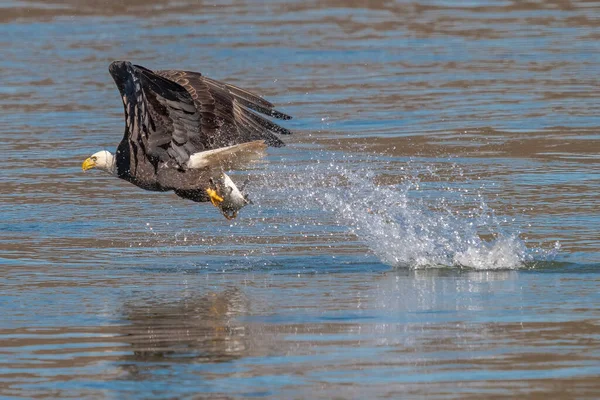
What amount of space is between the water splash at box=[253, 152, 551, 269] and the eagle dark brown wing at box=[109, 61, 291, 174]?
80 cm

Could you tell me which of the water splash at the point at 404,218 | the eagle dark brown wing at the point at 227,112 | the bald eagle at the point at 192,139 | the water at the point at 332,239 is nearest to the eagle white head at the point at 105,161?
the bald eagle at the point at 192,139

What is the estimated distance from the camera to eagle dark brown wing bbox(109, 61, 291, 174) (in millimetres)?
7073

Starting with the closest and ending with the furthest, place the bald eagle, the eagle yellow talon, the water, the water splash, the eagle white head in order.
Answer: the water
the water splash
the bald eagle
the eagle yellow talon
the eagle white head

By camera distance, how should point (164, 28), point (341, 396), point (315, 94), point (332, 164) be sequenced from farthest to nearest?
point (164, 28), point (315, 94), point (332, 164), point (341, 396)

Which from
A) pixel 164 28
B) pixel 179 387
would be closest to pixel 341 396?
pixel 179 387

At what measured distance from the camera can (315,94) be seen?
44.9ft

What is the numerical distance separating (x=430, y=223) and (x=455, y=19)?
38.1 feet

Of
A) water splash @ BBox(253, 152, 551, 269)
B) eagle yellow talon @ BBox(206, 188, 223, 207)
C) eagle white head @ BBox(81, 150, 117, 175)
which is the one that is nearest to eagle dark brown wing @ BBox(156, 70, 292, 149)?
eagle yellow talon @ BBox(206, 188, 223, 207)

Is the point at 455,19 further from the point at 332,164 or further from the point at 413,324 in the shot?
the point at 413,324

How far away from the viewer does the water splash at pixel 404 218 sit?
23.9 ft

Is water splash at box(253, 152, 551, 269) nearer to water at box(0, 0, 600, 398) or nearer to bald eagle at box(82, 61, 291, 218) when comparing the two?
water at box(0, 0, 600, 398)

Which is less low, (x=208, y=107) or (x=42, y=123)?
(x=208, y=107)

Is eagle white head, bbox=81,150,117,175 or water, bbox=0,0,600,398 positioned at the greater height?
eagle white head, bbox=81,150,117,175

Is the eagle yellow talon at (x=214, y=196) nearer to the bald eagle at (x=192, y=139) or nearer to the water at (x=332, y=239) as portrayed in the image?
the bald eagle at (x=192, y=139)
